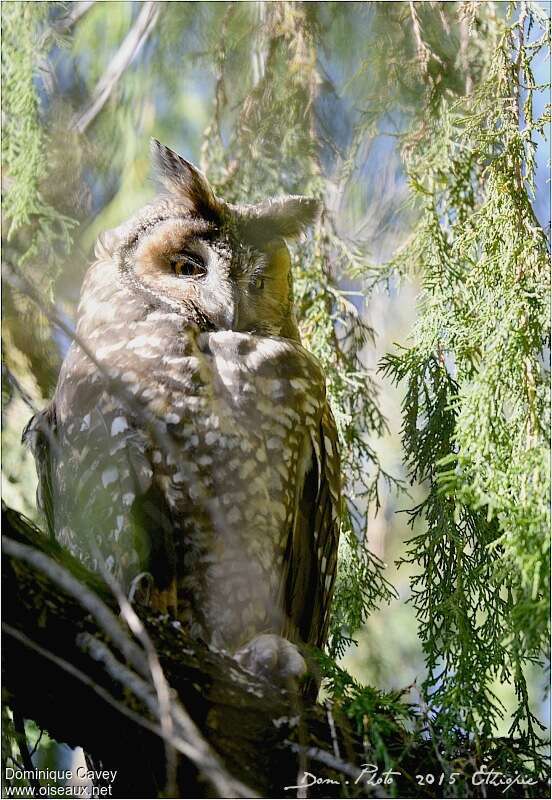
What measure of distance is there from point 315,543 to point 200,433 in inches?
19.0

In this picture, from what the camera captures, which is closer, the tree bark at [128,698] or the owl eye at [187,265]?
the tree bark at [128,698]

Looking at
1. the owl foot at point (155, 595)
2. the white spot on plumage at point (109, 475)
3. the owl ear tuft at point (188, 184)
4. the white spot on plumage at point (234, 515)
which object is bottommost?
the owl foot at point (155, 595)

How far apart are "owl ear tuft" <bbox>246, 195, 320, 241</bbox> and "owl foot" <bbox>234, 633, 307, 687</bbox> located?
115 cm

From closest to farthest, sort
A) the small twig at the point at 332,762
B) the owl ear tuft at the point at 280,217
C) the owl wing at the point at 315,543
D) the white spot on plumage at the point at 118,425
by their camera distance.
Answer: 1. the small twig at the point at 332,762
2. the white spot on plumage at the point at 118,425
3. the owl wing at the point at 315,543
4. the owl ear tuft at the point at 280,217

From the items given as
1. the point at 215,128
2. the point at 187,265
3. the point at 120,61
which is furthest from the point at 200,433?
the point at 120,61

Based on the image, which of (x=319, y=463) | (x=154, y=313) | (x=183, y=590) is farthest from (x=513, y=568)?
(x=154, y=313)

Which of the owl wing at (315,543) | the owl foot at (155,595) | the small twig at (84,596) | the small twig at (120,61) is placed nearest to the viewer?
the small twig at (84,596)

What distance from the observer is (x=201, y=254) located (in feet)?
7.50

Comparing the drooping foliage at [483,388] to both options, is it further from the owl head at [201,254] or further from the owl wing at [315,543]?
the owl head at [201,254]

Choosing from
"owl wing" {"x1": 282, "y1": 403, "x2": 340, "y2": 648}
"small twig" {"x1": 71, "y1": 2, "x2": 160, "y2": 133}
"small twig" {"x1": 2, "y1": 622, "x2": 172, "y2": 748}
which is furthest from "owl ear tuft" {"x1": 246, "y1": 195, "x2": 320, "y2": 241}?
"small twig" {"x1": 2, "y1": 622, "x2": 172, "y2": 748}

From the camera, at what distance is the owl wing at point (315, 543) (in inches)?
87.5

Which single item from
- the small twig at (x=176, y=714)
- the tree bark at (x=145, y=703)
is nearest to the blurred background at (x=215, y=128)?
the tree bark at (x=145, y=703)

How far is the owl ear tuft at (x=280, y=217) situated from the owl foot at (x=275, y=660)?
1155mm

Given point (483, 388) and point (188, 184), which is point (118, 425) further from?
point (483, 388)
